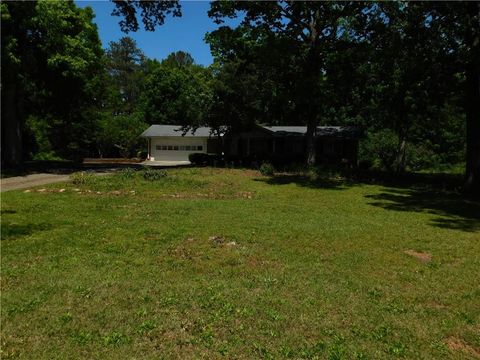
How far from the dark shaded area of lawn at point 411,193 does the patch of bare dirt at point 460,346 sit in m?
7.34

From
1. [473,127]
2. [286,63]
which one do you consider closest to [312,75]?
[286,63]

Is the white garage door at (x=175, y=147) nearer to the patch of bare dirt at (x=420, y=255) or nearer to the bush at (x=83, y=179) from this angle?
the bush at (x=83, y=179)

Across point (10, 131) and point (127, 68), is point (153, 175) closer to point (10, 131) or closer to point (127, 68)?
point (10, 131)

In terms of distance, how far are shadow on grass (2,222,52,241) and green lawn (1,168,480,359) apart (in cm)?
4

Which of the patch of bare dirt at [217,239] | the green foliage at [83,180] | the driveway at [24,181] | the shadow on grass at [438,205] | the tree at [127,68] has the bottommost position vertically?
the shadow on grass at [438,205]

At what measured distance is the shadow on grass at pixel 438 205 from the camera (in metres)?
12.3

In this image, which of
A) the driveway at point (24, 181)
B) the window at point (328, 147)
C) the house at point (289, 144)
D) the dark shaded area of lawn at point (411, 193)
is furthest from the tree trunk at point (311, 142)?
the driveway at point (24, 181)

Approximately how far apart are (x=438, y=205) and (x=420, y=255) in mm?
8217

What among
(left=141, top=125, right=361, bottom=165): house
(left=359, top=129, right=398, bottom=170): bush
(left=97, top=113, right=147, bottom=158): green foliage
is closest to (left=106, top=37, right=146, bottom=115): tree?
(left=97, top=113, right=147, bottom=158): green foliage

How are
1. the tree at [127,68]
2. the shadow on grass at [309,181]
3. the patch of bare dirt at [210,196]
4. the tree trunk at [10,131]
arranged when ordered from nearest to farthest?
the patch of bare dirt at [210,196] → the shadow on grass at [309,181] → the tree trunk at [10,131] → the tree at [127,68]

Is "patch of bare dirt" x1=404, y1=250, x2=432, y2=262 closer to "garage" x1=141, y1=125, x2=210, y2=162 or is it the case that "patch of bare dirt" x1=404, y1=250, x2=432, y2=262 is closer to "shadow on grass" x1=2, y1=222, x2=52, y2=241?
"shadow on grass" x1=2, y1=222, x2=52, y2=241

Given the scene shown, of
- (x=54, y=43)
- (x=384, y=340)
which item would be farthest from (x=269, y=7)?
(x=384, y=340)

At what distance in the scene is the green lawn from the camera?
449 cm

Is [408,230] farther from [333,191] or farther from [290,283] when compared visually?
[333,191]
